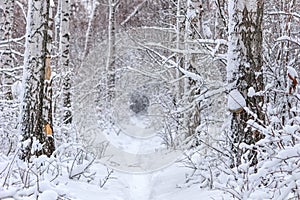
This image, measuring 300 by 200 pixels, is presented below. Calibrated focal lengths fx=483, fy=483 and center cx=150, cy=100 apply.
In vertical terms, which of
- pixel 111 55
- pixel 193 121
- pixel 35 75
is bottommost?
pixel 193 121

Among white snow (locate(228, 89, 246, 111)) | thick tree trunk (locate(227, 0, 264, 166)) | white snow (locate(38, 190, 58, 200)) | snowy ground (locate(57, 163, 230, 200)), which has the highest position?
thick tree trunk (locate(227, 0, 264, 166))

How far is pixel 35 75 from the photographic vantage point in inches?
266

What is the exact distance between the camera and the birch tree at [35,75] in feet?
22.1

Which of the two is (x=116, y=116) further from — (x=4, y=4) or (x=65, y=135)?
(x=65, y=135)

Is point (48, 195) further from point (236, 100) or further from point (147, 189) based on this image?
point (147, 189)

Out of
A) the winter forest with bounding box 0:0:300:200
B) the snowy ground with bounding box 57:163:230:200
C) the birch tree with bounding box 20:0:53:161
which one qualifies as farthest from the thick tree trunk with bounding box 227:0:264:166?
the birch tree with bounding box 20:0:53:161

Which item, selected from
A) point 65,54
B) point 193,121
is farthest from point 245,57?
point 65,54

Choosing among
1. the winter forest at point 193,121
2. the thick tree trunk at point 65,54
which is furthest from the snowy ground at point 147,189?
the thick tree trunk at point 65,54

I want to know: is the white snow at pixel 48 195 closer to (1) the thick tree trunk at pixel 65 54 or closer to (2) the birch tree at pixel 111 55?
(1) the thick tree trunk at pixel 65 54

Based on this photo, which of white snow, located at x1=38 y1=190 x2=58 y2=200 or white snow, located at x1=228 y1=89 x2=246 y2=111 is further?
white snow, located at x1=228 y1=89 x2=246 y2=111

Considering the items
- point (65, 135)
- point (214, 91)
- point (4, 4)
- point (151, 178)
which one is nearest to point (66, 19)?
point (4, 4)

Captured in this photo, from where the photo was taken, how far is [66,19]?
1217 cm

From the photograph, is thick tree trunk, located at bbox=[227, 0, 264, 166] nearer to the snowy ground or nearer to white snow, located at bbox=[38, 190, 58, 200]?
the snowy ground

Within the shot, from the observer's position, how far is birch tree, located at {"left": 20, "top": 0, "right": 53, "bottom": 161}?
6750mm
